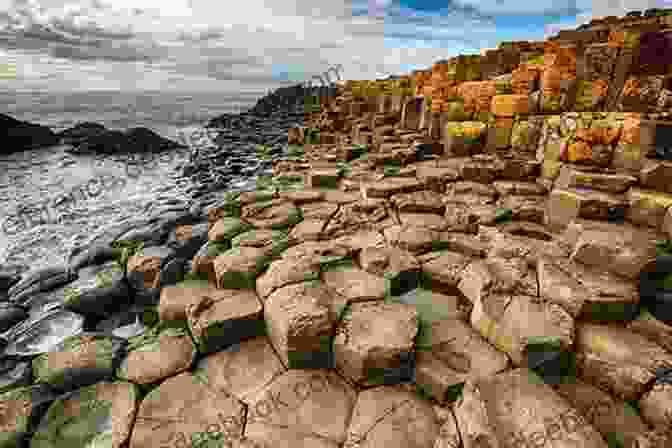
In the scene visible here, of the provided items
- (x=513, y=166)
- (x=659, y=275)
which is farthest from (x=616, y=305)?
(x=513, y=166)

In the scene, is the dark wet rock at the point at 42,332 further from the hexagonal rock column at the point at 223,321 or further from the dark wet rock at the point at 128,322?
the hexagonal rock column at the point at 223,321

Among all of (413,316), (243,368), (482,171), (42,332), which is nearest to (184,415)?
(243,368)

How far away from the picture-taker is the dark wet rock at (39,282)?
14.3 feet

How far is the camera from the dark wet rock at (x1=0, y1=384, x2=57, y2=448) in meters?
2.00

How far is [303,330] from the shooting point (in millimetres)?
2115

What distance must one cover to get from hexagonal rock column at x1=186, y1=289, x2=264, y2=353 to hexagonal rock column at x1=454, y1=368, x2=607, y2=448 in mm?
1490

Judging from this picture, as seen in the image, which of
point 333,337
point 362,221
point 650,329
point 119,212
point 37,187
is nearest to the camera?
point 650,329

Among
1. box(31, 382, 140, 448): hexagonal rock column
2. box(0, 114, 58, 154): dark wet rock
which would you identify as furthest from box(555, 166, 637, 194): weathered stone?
box(0, 114, 58, 154): dark wet rock

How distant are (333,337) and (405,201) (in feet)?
7.58

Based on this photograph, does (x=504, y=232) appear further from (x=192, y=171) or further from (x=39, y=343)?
(x=192, y=171)

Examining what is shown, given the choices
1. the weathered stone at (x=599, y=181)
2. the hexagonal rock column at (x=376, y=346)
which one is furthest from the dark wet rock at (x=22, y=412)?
the weathered stone at (x=599, y=181)

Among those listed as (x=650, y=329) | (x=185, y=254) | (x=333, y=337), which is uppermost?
(x=650, y=329)

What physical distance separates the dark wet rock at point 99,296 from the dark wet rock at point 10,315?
1.48ft

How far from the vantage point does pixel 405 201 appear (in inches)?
160
